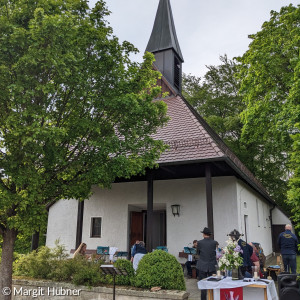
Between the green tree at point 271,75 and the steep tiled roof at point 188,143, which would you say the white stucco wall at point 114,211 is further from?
the green tree at point 271,75

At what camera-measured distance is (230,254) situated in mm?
5926

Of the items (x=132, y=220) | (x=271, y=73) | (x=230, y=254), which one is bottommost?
(x=230, y=254)

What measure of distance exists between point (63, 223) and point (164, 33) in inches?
480

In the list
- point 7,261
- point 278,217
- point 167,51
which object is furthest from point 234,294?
point 278,217

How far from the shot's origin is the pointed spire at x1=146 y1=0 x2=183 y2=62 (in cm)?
1734

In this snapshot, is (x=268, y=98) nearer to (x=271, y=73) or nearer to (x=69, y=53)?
(x=271, y=73)

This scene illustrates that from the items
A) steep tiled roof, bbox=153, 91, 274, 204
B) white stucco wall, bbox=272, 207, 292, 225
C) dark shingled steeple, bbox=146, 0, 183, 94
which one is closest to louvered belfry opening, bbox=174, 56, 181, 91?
dark shingled steeple, bbox=146, 0, 183, 94

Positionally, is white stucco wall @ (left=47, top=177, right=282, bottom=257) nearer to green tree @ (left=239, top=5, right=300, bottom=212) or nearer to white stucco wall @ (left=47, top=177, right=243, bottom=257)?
white stucco wall @ (left=47, top=177, right=243, bottom=257)

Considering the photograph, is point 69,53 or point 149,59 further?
point 149,59

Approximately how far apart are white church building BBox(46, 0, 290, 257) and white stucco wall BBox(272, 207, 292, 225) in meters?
8.44

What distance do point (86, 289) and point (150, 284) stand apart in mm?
1528

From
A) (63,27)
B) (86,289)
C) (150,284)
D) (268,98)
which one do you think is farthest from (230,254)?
(268,98)

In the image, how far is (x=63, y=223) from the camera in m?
15.1

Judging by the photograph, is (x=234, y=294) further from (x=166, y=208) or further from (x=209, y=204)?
(x=166, y=208)
